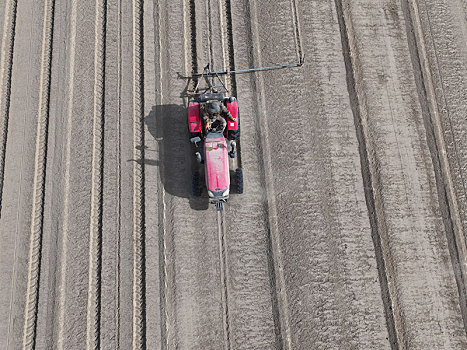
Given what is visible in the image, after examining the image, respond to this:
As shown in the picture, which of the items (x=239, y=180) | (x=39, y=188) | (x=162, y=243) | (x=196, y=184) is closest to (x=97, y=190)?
(x=39, y=188)

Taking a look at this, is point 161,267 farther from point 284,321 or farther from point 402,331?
point 402,331

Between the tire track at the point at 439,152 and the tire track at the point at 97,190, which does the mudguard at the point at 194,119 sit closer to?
the tire track at the point at 97,190

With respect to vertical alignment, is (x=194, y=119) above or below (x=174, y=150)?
above

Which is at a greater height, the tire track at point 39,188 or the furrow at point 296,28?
the furrow at point 296,28

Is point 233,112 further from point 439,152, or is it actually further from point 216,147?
point 439,152

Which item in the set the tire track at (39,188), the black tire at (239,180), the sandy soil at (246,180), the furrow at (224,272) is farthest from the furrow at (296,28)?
the tire track at (39,188)

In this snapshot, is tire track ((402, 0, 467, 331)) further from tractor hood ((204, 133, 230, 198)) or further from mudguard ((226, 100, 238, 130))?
tractor hood ((204, 133, 230, 198))
